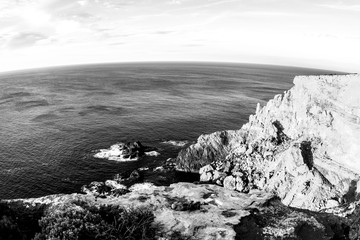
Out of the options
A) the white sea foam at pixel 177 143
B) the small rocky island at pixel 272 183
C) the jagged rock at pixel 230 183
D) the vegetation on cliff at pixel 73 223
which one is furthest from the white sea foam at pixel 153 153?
the vegetation on cliff at pixel 73 223

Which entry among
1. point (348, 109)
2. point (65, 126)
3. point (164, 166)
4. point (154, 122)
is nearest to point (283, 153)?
point (348, 109)

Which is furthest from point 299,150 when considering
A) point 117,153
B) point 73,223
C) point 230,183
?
point 117,153

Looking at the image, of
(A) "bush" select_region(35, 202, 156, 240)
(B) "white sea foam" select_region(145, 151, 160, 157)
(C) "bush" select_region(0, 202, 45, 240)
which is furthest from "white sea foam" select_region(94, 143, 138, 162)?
(A) "bush" select_region(35, 202, 156, 240)

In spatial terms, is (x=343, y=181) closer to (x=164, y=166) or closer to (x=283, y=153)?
(x=283, y=153)

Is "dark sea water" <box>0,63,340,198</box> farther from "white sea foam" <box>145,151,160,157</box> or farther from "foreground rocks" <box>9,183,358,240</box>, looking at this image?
"foreground rocks" <box>9,183,358,240</box>

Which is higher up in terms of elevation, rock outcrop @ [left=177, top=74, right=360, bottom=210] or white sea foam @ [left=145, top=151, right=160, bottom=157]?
rock outcrop @ [left=177, top=74, right=360, bottom=210]

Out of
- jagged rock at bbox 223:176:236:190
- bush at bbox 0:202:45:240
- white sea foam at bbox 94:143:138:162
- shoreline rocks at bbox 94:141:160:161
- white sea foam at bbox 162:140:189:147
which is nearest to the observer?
bush at bbox 0:202:45:240
